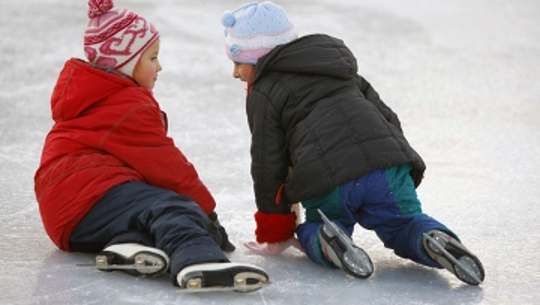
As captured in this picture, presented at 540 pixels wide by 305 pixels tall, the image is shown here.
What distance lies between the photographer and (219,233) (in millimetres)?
2814

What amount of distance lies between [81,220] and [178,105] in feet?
6.85

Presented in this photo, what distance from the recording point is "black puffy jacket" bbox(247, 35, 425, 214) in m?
2.71

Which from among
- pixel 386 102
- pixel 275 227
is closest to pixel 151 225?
pixel 275 227

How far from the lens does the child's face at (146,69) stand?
2.95 meters

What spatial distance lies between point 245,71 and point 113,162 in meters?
0.54

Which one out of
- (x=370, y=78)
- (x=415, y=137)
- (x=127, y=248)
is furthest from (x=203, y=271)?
(x=370, y=78)

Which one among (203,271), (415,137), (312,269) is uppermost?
(203,271)

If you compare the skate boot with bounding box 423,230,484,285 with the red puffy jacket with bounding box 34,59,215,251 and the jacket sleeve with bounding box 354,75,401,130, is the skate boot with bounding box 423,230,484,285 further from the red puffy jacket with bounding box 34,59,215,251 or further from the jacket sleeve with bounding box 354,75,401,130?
the red puffy jacket with bounding box 34,59,215,251

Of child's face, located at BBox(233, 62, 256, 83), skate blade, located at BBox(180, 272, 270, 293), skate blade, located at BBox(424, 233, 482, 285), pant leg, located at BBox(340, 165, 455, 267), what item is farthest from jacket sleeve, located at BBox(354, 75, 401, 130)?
skate blade, located at BBox(180, 272, 270, 293)

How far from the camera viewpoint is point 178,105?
15.6 feet

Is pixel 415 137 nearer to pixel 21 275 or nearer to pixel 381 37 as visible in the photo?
pixel 381 37

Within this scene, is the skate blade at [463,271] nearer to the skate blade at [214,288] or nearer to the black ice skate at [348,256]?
the black ice skate at [348,256]

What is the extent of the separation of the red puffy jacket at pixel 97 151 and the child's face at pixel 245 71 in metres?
0.32

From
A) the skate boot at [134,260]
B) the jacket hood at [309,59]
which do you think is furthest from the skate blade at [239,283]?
the jacket hood at [309,59]
